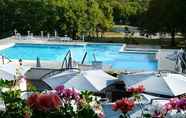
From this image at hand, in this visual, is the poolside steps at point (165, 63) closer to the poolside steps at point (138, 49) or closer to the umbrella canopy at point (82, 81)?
the poolside steps at point (138, 49)

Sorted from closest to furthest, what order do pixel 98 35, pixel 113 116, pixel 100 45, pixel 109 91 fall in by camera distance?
1. pixel 113 116
2. pixel 109 91
3. pixel 100 45
4. pixel 98 35

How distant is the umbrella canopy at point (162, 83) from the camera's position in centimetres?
1060

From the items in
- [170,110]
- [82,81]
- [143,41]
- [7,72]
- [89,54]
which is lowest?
[89,54]

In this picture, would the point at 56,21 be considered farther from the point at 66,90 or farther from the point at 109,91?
the point at 66,90

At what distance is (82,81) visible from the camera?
444 inches

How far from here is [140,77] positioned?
11.4 m

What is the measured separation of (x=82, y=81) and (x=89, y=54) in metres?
10.00

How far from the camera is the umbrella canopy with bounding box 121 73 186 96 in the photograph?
1060 cm

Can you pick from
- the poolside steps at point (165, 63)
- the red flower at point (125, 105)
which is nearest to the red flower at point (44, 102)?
the red flower at point (125, 105)

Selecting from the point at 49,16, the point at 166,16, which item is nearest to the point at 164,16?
the point at 166,16

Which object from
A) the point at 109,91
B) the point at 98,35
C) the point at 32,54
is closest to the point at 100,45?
the point at 32,54

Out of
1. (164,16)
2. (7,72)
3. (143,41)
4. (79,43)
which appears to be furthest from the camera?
(143,41)

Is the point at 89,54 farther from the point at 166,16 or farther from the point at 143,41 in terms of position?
the point at 143,41

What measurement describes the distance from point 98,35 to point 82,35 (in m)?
3.45
